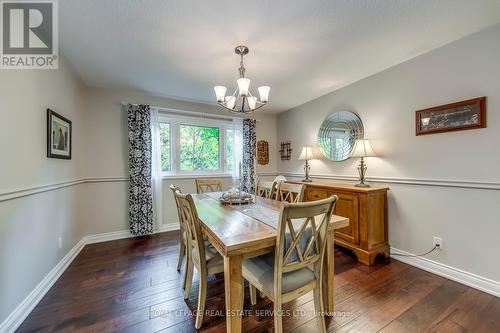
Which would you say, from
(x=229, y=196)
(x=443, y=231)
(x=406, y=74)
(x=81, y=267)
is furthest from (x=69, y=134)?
(x=443, y=231)

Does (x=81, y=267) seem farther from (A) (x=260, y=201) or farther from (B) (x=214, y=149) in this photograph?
(B) (x=214, y=149)

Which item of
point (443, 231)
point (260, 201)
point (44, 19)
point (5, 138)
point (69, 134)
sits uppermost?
point (44, 19)

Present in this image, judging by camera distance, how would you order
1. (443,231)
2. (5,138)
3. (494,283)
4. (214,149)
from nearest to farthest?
(5,138), (494,283), (443,231), (214,149)

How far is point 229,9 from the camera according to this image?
1.48m

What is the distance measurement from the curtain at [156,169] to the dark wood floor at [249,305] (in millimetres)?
1057

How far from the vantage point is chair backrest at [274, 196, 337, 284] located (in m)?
1.07

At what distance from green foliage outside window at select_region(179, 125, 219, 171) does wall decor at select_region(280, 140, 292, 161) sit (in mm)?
1459

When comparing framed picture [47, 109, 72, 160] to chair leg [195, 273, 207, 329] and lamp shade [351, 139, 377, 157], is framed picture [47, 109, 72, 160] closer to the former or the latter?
chair leg [195, 273, 207, 329]

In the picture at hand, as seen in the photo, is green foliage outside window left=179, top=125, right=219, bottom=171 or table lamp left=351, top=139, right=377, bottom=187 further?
green foliage outside window left=179, top=125, right=219, bottom=171

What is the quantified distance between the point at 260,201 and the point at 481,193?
2.04 m

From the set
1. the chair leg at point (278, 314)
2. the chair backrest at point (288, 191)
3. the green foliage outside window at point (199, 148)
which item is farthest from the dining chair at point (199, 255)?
the green foliage outside window at point (199, 148)

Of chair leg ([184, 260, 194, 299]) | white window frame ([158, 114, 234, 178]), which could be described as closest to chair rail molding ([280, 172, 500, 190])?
white window frame ([158, 114, 234, 178])

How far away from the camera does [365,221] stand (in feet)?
7.36

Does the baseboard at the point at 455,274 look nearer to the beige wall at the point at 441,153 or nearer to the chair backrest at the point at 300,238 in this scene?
the beige wall at the point at 441,153
